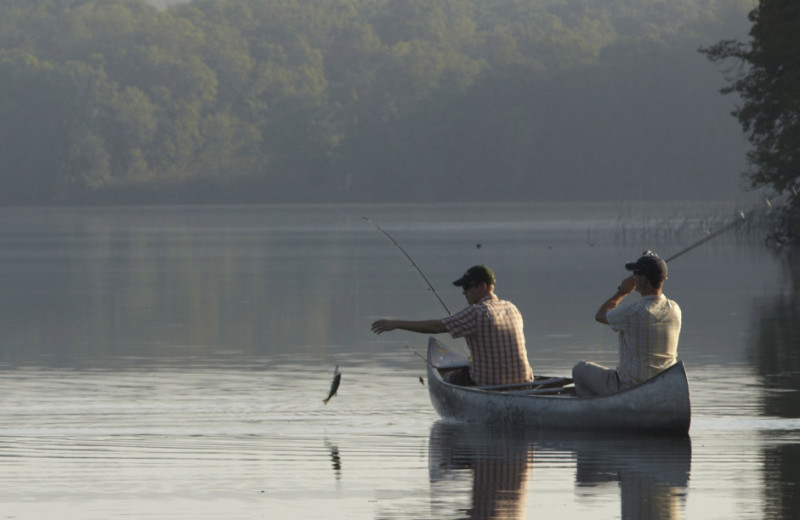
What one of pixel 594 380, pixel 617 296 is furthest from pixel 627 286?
pixel 594 380

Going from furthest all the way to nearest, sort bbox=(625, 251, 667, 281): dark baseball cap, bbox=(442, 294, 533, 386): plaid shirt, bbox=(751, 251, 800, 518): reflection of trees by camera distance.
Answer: bbox=(442, 294, 533, 386): plaid shirt < bbox=(625, 251, 667, 281): dark baseball cap < bbox=(751, 251, 800, 518): reflection of trees

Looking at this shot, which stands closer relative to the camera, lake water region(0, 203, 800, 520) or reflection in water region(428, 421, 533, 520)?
reflection in water region(428, 421, 533, 520)

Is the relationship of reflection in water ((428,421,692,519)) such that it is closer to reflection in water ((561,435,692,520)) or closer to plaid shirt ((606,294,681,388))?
reflection in water ((561,435,692,520))

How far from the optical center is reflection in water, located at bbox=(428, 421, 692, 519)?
30.2ft

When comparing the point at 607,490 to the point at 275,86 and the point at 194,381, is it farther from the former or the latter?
the point at 275,86

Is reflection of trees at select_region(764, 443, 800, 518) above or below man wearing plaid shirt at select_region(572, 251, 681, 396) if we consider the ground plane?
below

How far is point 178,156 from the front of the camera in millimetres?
145875

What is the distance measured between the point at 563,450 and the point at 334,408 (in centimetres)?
321

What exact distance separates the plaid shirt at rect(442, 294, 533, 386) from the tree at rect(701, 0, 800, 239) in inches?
1083

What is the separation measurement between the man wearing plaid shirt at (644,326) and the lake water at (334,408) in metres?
0.47

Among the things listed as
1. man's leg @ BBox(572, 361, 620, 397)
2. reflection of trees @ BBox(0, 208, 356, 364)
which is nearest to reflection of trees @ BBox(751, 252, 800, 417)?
man's leg @ BBox(572, 361, 620, 397)

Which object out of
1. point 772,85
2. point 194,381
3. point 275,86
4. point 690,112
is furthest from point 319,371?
point 275,86

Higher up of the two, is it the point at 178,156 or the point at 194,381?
the point at 178,156

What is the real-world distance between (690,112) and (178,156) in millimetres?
43753
